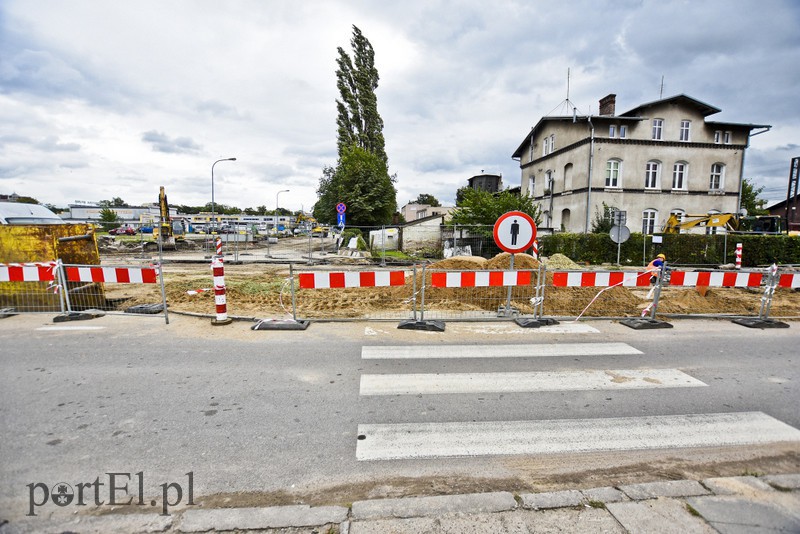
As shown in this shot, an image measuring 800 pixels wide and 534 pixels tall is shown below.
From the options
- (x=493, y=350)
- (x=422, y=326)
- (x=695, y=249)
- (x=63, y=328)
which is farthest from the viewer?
(x=695, y=249)

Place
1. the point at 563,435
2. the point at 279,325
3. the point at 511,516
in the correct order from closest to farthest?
the point at 511,516 → the point at 563,435 → the point at 279,325

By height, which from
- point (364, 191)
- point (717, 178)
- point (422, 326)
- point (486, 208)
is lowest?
point (422, 326)

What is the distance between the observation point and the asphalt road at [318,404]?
292cm

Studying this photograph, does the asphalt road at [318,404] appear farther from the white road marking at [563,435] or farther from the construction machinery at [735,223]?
the construction machinery at [735,223]

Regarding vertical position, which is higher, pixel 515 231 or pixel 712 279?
pixel 515 231

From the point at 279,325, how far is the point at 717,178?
37241mm

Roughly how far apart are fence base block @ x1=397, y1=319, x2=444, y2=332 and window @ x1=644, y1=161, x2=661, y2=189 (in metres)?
30.2

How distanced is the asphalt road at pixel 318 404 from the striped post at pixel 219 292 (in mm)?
417

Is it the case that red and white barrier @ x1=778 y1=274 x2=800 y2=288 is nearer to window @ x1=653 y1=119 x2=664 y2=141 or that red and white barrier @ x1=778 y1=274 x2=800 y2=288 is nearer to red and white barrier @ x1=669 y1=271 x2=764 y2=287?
red and white barrier @ x1=669 y1=271 x2=764 y2=287

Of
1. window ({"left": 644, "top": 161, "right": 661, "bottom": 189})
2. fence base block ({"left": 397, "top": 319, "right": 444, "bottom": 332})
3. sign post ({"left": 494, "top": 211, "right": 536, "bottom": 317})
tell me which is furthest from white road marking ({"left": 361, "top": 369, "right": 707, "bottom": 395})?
window ({"left": 644, "top": 161, "right": 661, "bottom": 189})

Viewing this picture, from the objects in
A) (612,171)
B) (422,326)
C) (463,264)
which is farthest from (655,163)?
(422,326)

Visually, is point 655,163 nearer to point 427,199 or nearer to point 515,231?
point 515,231

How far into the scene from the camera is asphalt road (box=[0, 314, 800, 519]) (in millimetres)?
2920

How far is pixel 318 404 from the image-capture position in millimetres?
4066
